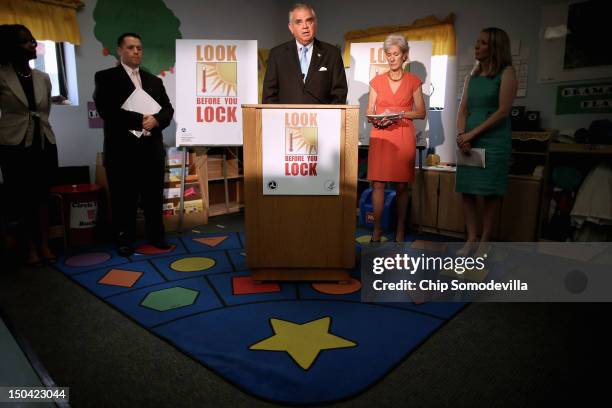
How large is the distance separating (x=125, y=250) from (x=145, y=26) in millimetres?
2436

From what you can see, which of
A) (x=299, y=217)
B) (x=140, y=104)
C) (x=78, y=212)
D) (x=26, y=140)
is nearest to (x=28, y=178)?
(x=26, y=140)

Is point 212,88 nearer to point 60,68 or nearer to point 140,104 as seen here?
point 140,104

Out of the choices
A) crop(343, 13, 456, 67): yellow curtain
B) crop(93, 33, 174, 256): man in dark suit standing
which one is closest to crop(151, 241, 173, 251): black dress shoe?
crop(93, 33, 174, 256): man in dark suit standing

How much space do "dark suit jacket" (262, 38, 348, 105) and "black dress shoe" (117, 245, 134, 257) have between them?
1.49 metres

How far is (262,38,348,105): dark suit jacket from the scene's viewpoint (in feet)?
8.82

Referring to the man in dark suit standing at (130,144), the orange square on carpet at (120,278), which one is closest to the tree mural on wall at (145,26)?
the man in dark suit standing at (130,144)

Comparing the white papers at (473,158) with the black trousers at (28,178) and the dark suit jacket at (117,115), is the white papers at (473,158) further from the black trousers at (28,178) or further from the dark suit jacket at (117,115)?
the black trousers at (28,178)

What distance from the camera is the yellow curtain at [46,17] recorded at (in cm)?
344

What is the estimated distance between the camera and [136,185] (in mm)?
3156

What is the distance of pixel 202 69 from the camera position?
140 inches

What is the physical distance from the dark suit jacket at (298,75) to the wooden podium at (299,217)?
1.75 feet

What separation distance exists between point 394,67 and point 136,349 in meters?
2.34

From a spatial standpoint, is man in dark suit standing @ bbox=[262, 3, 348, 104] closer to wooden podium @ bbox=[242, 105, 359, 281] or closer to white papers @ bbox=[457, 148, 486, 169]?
wooden podium @ bbox=[242, 105, 359, 281]

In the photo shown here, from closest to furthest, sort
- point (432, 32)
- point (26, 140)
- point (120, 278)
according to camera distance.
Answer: point (120, 278) < point (26, 140) < point (432, 32)
